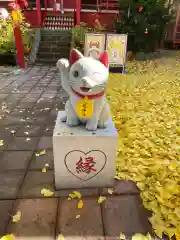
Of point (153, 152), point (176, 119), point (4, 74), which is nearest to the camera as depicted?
point (153, 152)

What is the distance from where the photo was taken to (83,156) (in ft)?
7.41

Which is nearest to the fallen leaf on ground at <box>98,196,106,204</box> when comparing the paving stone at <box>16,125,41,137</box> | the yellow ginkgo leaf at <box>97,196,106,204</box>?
the yellow ginkgo leaf at <box>97,196,106,204</box>

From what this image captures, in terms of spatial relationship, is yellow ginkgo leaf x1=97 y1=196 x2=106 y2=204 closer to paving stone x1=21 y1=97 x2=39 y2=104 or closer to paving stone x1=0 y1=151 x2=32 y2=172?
paving stone x1=0 y1=151 x2=32 y2=172

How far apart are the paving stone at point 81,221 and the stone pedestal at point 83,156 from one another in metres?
0.22

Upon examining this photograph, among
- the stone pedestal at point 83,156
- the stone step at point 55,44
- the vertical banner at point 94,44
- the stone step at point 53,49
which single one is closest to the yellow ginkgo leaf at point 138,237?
the stone pedestal at point 83,156

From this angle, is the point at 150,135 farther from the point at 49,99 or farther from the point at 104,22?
the point at 104,22

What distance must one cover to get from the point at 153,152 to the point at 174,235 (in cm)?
131

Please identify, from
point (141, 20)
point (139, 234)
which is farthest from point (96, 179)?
point (141, 20)

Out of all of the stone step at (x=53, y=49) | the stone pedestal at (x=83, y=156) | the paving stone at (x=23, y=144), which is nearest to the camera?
the stone pedestal at (x=83, y=156)

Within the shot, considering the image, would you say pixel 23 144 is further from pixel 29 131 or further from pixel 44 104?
pixel 44 104

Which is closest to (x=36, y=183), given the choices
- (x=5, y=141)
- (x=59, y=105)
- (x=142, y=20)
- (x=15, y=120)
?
(x=5, y=141)

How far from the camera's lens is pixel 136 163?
2.82 metres

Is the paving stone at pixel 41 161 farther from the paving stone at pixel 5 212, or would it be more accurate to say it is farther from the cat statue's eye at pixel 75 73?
the cat statue's eye at pixel 75 73

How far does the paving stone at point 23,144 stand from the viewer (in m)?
3.19
